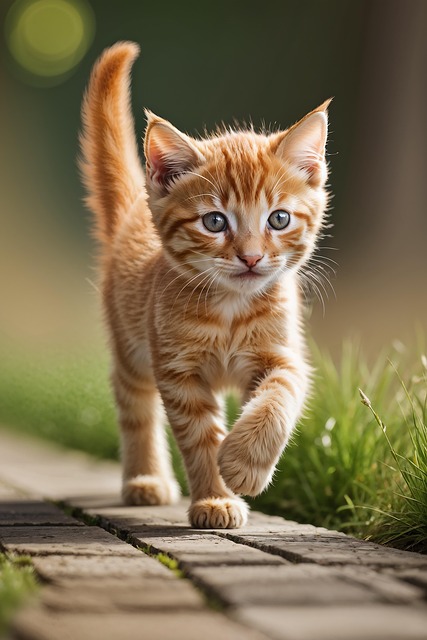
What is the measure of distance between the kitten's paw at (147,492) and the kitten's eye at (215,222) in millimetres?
1137

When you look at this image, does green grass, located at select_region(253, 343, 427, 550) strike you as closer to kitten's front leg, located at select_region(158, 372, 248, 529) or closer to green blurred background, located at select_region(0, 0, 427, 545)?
kitten's front leg, located at select_region(158, 372, 248, 529)

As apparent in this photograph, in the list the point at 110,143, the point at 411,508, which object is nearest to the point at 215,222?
the point at 411,508

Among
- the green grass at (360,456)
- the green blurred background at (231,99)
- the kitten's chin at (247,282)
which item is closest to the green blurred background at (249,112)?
the green blurred background at (231,99)

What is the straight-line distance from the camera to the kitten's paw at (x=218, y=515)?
2785 millimetres

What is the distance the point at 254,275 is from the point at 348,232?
217 inches

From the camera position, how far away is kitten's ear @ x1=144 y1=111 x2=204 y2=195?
2938 mm

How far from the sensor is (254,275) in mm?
2793

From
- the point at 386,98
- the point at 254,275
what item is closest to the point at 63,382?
the point at 254,275

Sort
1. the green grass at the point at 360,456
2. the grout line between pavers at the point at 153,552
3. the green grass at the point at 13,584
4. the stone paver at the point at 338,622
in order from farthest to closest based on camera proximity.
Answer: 1. the green grass at the point at 360,456
2. the grout line between pavers at the point at 153,552
3. the green grass at the point at 13,584
4. the stone paver at the point at 338,622

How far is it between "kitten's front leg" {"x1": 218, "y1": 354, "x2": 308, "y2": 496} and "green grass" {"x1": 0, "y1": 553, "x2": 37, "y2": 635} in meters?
0.68

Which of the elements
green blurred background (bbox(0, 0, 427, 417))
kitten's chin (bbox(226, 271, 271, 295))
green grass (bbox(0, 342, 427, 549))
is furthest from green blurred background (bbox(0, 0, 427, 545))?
kitten's chin (bbox(226, 271, 271, 295))

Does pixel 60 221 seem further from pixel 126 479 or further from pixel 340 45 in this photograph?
pixel 126 479

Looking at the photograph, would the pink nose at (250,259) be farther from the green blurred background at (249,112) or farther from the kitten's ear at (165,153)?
the green blurred background at (249,112)

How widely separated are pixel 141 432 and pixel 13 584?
184cm
